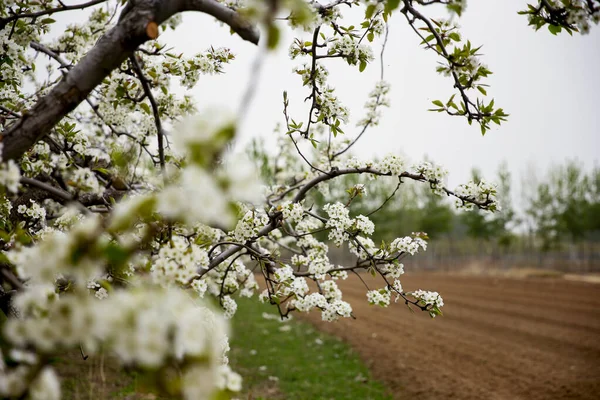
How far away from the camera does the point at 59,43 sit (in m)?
4.38

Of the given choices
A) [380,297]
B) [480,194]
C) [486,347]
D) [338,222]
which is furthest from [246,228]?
[486,347]

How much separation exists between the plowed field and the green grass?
41 cm

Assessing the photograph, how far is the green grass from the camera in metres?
6.84

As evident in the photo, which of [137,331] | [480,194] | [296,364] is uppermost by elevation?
[480,194]

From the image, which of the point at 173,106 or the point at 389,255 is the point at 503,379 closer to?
the point at 389,255

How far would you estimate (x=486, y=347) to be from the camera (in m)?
8.63

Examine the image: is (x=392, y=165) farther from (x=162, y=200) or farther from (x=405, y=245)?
(x=162, y=200)

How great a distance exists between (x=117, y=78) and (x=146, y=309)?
218cm

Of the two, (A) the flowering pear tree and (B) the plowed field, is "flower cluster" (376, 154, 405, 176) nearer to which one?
(A) the flowering pear tree

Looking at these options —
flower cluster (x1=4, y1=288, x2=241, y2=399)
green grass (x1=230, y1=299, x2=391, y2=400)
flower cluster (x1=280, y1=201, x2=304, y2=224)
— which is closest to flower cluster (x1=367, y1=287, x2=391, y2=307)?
flower cluster (x1=280, y1=201, x2=304, y2=224)

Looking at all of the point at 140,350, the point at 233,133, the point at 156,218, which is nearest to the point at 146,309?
the point at 140,350

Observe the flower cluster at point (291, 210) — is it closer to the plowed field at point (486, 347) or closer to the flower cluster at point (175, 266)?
the flower cluster at point (175, 266)

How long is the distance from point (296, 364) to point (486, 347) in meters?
4.37

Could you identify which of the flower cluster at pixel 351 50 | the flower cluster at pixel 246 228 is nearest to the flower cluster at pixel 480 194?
the flower cluster at pixel 351 50
